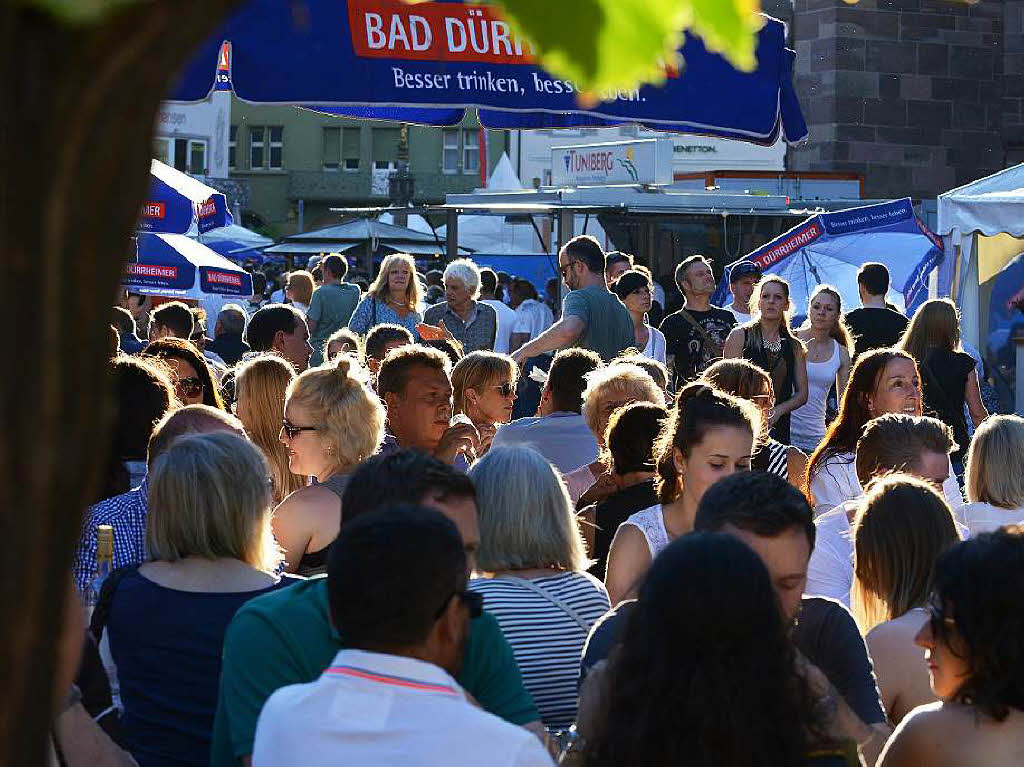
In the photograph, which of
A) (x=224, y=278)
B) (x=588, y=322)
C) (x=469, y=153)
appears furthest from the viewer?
(x=469, y=153)

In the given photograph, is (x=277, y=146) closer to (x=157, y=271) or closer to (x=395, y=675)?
(x=157, y=271)

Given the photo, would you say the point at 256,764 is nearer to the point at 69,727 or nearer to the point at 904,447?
the point at 69,727

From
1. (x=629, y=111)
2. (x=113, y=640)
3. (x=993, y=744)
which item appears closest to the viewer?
(x=993, y=744)

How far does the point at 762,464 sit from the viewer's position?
19.5 ft

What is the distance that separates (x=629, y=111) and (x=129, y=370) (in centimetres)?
263

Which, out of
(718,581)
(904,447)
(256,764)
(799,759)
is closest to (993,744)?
(799,759)

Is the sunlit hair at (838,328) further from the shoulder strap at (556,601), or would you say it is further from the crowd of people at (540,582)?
the shoulder strap at (556,601)

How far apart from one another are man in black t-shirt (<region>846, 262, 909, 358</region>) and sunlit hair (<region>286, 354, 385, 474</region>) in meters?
5.52

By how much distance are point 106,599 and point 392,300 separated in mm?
6228

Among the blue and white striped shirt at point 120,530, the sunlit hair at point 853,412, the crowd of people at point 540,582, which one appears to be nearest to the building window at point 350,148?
the crowd of people at point 540,582

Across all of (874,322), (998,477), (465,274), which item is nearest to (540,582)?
(998,477)

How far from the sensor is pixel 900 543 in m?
3.52

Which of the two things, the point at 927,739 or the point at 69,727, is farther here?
the point at 69,727

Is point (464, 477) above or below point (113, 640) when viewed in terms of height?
above
